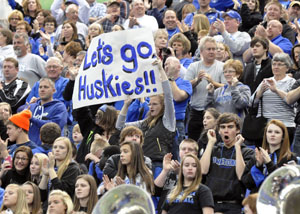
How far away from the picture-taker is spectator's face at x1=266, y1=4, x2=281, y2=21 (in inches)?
552

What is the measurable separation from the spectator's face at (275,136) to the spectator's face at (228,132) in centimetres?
60

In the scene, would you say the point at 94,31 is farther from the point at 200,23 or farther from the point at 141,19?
the point at 200,23

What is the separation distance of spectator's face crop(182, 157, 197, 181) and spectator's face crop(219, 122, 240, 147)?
79 centimetres

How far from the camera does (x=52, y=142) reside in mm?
11531

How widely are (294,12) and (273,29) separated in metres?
1.59

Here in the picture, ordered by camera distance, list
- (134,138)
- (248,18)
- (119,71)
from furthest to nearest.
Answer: (248,18) < (119,71) < (134,138)

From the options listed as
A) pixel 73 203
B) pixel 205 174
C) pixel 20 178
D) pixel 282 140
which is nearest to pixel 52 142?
pixel 20 178

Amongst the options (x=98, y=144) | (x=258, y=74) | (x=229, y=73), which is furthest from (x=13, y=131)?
(x=258, y=74)

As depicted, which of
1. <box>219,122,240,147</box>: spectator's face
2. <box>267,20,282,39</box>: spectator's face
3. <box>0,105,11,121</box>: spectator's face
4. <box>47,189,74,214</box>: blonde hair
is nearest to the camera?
<box>47,189,74,214</box>: blonde hair

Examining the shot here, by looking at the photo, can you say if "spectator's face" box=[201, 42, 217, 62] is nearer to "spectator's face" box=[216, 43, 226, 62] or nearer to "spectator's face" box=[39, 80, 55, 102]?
"spectator's face" box=[216, 43, 226, 62]

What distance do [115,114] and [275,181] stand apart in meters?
5.41

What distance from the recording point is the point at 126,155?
9.57 meters

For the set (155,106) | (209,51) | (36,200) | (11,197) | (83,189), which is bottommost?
(36,200)

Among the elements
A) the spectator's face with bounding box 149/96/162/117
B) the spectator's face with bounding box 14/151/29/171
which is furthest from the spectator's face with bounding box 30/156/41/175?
the spectator's face with bounding box 149/96/162/117
